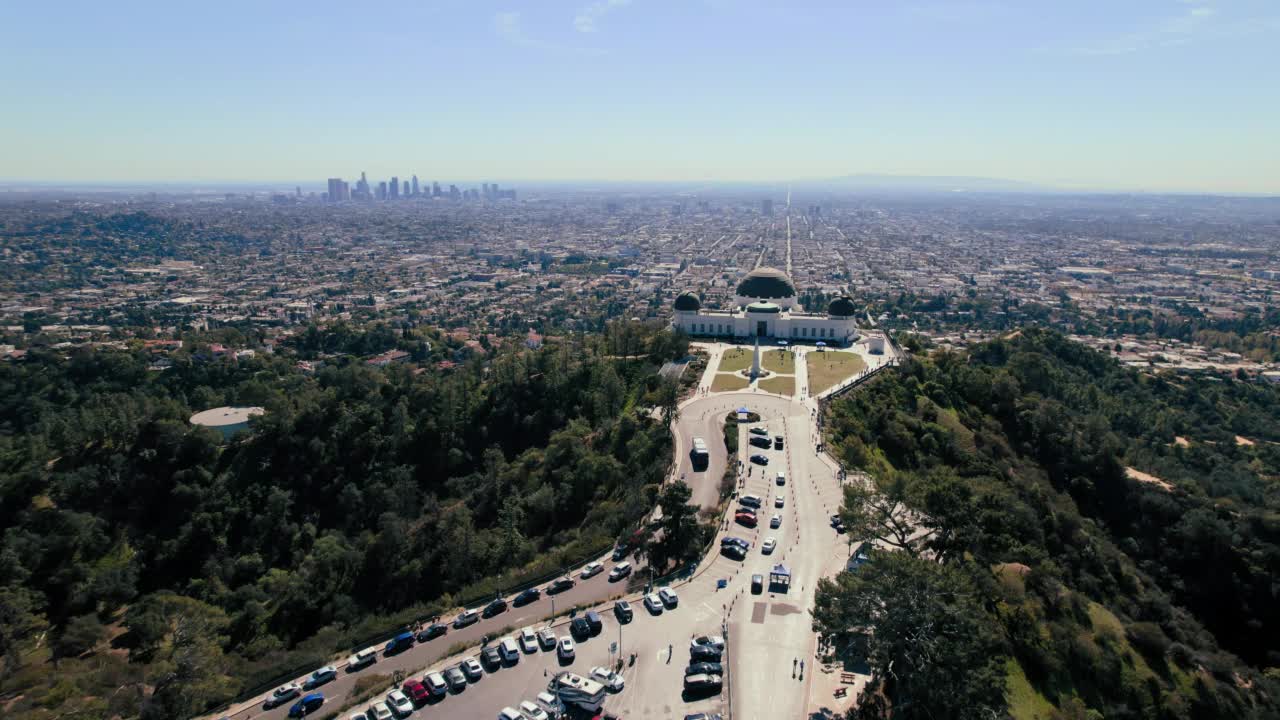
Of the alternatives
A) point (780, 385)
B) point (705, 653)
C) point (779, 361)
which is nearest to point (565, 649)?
point (705, 653)

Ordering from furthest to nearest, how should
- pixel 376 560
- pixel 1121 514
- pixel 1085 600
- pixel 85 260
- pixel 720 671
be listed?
pixel 85 260, pixel 1121 514, pixel 376 560, pixel 1085 600, pixel 720 671

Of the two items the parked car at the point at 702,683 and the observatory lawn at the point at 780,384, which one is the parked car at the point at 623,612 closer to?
the parked car at the point at 702,683

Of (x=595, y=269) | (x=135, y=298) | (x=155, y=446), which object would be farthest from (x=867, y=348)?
(x=135, y=298)

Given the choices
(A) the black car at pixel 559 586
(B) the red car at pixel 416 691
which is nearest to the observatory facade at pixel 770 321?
(A) the black car at pixel 559 586

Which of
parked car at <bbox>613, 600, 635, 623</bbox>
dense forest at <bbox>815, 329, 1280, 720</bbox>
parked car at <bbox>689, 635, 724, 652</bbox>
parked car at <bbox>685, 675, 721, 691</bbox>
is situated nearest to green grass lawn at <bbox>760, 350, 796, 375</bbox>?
dense forest at <bbox>815, 329, 1280, 720</bbox>

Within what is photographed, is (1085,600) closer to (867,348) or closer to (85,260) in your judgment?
(867,348)

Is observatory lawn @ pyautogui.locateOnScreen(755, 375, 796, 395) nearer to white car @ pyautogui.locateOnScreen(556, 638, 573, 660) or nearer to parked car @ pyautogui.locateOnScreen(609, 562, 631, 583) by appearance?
parked car @ pyautogui.locateOnScreen(609, 562, 631, 583)

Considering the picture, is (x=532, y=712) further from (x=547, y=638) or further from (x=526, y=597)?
(x=526, y=597)
